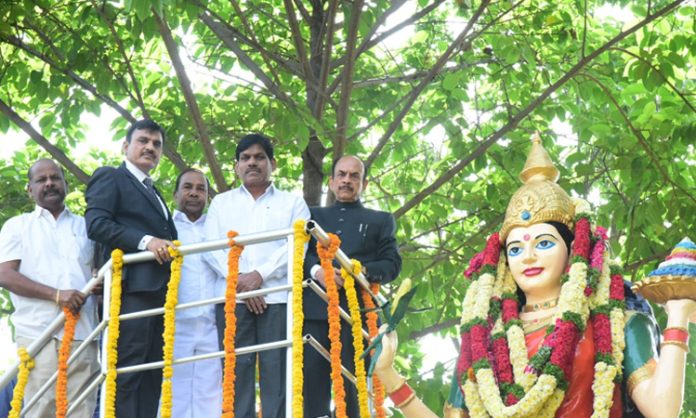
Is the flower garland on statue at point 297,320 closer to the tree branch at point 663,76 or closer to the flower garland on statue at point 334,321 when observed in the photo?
the flower garland on statue at point 334,321

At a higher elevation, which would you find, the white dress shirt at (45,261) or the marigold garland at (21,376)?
the white dress shirt at (45,261)

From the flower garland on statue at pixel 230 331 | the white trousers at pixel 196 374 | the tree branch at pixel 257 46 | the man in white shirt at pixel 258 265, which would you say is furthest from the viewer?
the tree branch at pixel 257 46

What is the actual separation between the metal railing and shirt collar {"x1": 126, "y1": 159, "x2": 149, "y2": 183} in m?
0.64

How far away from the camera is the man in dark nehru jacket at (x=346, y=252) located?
6.93 m

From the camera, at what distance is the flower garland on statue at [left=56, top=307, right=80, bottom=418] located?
260 inches

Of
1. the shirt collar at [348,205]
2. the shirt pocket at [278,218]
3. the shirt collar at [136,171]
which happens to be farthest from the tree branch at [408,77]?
the shirt collar at [136,171]

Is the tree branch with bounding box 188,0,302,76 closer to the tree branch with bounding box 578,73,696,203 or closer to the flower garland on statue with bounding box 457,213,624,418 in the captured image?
the tree branch with bounding box 578,73,696,203

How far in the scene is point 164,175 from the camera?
32.0 feet

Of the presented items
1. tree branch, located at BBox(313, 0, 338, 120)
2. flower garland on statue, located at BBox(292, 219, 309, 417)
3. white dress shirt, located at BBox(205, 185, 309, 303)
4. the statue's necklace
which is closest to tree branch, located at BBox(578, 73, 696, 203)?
tree branch, located at BBox(313, 0, 338, 120)

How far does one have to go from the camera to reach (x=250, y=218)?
7.36 metres

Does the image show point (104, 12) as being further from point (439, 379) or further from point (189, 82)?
point (439, 379)

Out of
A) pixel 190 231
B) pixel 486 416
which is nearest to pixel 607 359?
pixel 486 416

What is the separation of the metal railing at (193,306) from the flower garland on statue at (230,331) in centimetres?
4

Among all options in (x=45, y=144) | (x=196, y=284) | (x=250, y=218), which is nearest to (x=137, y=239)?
(x=196, y=284)
